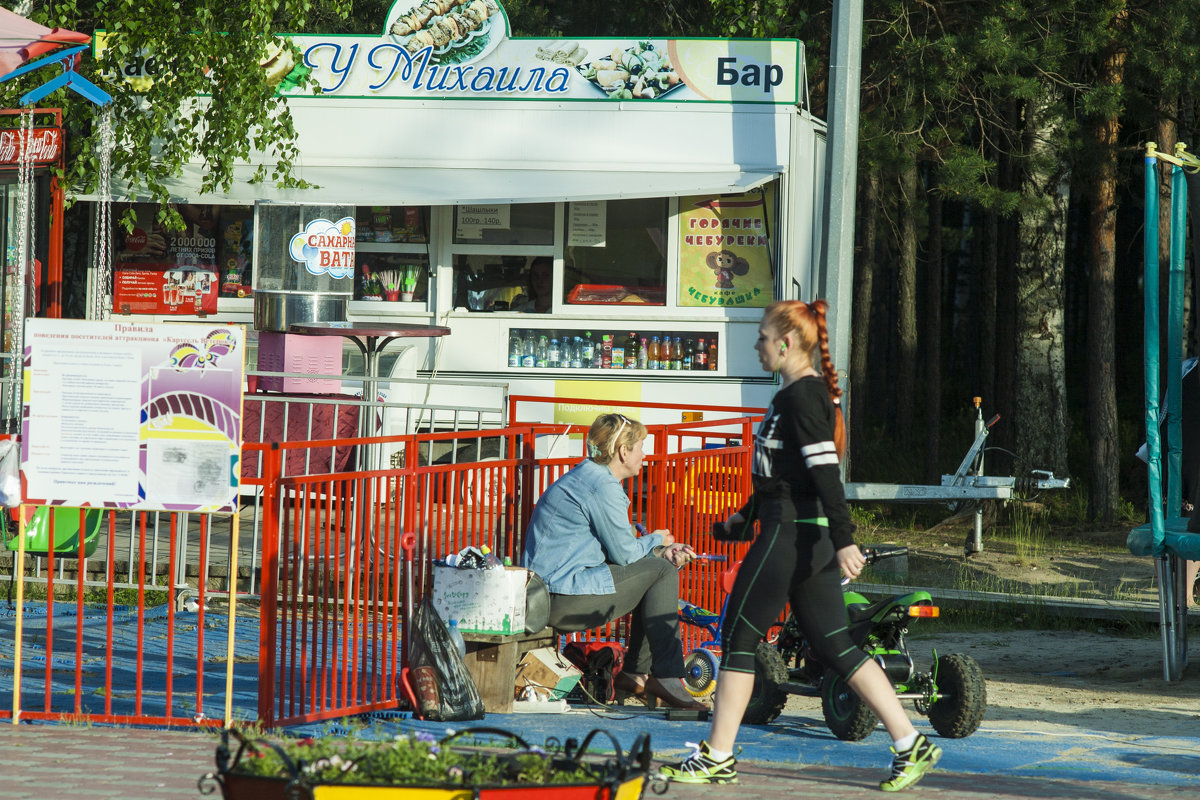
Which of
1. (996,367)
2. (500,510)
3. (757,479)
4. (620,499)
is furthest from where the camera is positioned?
(996,367)

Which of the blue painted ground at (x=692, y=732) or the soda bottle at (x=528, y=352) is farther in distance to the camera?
the soda bottle at (x=528, y=352)

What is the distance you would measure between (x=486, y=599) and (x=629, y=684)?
104cm

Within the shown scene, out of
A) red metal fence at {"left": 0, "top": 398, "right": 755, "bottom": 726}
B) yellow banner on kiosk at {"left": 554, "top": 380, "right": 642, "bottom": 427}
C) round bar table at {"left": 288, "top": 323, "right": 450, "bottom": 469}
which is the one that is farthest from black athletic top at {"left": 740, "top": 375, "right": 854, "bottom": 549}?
yellow banner on kiosk at {"left": 554, "top": 380, "right": 642, "bottom": 427}

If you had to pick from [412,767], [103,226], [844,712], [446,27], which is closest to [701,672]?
[844,712]

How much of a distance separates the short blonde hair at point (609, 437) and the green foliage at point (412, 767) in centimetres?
317

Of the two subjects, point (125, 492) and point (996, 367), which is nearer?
point (125, 492)

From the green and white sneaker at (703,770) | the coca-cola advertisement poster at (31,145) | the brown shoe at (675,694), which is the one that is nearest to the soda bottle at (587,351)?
the coca-cola advertisement poster at (31,145)

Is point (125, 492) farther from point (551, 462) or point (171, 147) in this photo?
point (171, 147)

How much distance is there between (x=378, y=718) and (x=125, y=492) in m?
1.46

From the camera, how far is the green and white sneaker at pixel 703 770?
17.1 feet

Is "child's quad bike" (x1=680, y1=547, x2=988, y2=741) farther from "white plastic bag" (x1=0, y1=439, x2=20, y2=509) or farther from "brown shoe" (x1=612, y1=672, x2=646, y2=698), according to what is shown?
"white plastic bag" (x1=0, y1=439, x2=20, y2=509)

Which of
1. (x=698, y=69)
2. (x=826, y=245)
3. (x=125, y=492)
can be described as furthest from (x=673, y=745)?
(x=698, y=69)

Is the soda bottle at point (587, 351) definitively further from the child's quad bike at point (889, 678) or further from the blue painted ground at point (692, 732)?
the child's quad bike at point (889, 678)

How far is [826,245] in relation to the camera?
38.0 ft
